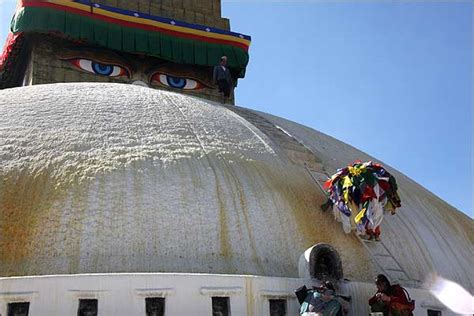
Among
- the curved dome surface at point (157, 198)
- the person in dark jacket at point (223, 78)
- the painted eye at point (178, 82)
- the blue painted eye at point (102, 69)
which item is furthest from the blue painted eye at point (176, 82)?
the curved dome surface at point (157, 198)

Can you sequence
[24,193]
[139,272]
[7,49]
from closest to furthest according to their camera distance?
[139,272], [24,193], [7,49]

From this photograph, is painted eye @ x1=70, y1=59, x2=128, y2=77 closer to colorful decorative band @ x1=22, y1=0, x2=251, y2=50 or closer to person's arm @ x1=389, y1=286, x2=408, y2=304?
colorful decorative band @ x1=22, y1=0, x2=251, y2=50

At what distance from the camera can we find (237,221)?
7.43m

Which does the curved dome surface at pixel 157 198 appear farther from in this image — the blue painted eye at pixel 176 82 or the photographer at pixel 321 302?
the blue painted eye at pixel 176 82

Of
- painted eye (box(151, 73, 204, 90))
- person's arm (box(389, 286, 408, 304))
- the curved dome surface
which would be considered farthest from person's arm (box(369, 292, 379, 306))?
painted eye (box(151, 73, 204, 90))

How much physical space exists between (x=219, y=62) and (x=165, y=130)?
25.0 feet

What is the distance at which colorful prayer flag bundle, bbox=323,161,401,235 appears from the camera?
8.00 m

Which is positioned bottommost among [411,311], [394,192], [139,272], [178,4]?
[411,311]

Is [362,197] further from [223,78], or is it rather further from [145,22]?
[145,22]

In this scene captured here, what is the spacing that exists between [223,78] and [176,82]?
5.48 feet

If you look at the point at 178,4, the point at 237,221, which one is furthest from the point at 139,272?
the point at 178,4

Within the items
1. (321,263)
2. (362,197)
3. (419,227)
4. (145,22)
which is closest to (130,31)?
(145,22)

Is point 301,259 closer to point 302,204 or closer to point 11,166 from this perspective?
point 302,204

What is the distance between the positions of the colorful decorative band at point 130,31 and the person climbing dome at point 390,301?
968 centimetres
